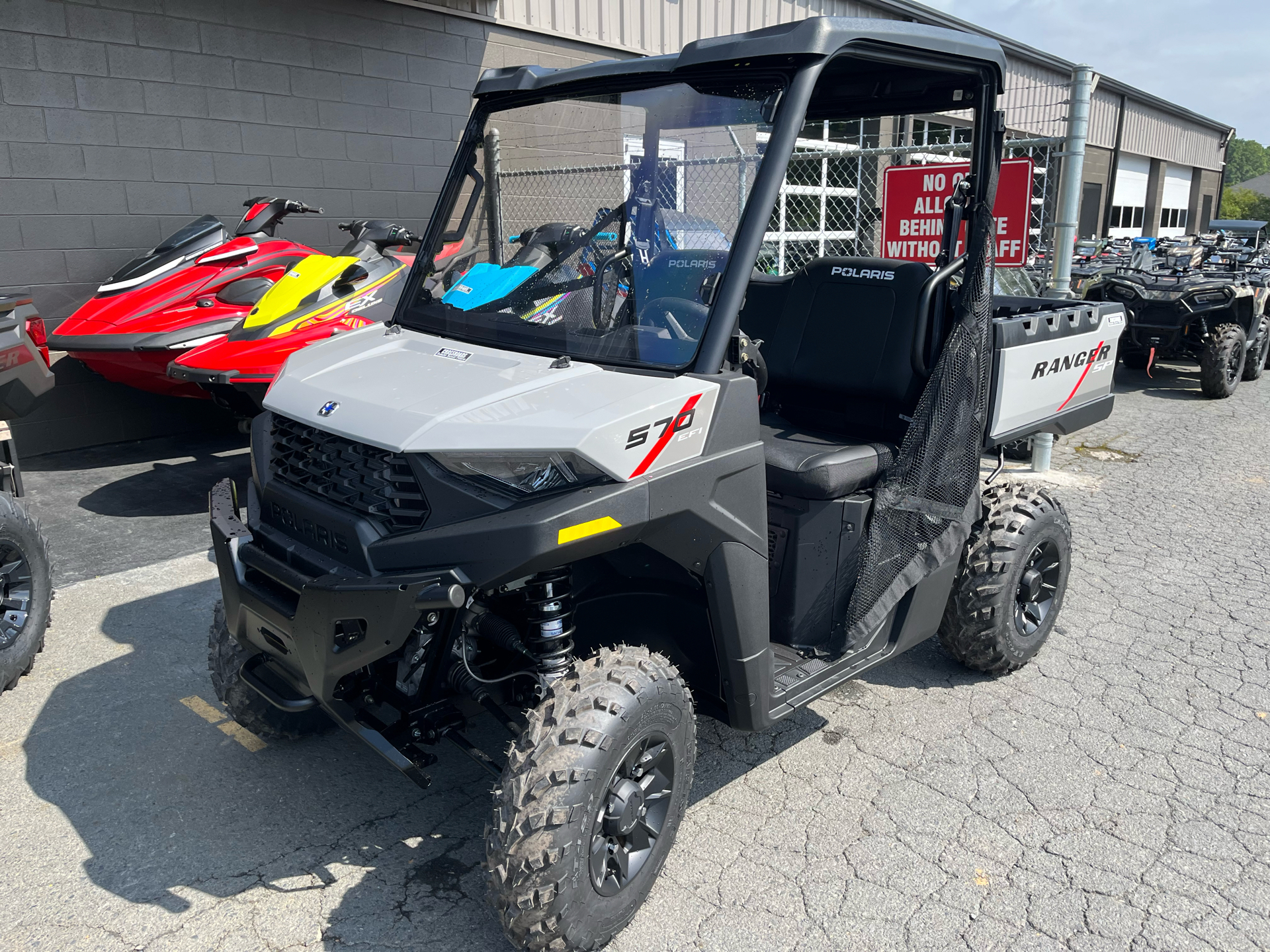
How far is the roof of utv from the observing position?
2490 millimetres

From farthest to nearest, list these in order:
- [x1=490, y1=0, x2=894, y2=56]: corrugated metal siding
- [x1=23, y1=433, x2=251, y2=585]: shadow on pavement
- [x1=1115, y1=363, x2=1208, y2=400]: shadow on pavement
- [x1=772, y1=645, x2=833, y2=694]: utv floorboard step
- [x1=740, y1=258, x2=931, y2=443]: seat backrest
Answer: [x1=1115, y1=363, x2=1208, y2=400]: shadow on pavement < [x1=490, y1=0, x2=894, y2=56]: corrugated metal siding < [x1=23, y1=433, x2=251, y2=585]: shadow on pavement < [x1=740, y1=258, x2=931, y2=443]: seat backrest < [x1=772, y1=645, x2=833, y2=694]: utv floorboard step

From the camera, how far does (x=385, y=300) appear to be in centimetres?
656

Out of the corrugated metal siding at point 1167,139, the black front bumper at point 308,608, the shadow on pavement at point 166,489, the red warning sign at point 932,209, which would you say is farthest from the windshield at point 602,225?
the corrugated metal siding at point 1167,139

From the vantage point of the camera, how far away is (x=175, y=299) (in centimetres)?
609

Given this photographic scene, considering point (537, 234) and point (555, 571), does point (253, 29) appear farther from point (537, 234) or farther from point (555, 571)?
point (555, 571)

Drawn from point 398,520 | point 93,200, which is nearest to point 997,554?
point 398,520

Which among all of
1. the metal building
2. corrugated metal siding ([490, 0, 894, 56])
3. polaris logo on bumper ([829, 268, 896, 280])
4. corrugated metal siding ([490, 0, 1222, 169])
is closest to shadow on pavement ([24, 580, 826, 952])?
polaris logo on bumper ([829, 268, 896, 280])

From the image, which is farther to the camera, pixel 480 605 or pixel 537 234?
pixel 537 234

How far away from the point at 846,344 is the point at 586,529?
5.85 ft

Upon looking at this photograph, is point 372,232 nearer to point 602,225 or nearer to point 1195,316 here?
point 602,225

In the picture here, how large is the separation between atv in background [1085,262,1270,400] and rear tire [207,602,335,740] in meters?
8.99

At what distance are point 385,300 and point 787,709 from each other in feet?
15.5

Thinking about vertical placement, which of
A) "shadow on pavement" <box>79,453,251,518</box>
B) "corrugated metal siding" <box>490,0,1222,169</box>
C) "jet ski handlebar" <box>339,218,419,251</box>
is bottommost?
"shadow on pavement" <box>79,453,251,518</box>

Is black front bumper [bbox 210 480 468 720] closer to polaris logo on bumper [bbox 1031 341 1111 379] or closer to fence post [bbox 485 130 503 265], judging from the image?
fence post [bbox 485 130 503 265]
